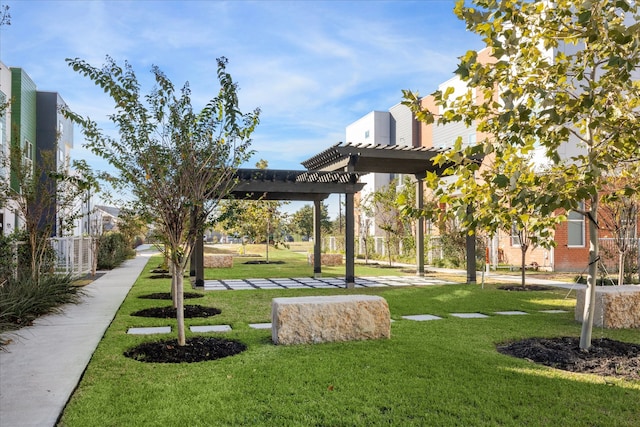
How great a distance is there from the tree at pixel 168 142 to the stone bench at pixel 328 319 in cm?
121

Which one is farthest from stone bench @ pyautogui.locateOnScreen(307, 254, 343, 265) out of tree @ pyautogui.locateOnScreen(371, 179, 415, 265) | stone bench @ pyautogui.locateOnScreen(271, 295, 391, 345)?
stone bench @ pyautogui.locateOnScreen(271, 295, 391, 345)

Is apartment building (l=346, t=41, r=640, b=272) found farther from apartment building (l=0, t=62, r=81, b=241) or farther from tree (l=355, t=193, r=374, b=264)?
apartment building (l=0, t=62, r=81, b=241)

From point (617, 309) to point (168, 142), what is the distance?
7184 mm

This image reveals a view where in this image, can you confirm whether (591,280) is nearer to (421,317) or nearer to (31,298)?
(421,317)

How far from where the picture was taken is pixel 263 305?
9.77m

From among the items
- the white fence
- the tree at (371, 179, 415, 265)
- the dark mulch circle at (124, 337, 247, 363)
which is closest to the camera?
the dark mulch circle at (124, 337, 247, 363)

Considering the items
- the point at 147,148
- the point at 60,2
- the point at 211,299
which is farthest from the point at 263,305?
the point at 60,2

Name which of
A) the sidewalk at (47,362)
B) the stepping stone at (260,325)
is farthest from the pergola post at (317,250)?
the stepping stone at (260,325)

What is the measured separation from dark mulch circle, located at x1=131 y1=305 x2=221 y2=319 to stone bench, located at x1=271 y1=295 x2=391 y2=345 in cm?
261

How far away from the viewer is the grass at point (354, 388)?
3.86 metres

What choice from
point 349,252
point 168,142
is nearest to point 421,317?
point 349,252

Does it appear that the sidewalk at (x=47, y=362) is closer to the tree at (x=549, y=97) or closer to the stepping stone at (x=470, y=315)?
the tree at (x=549, y=97)

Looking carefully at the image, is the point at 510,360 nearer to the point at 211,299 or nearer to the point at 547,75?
the point at 547,75

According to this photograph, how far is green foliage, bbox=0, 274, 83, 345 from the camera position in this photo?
7.72 meters
